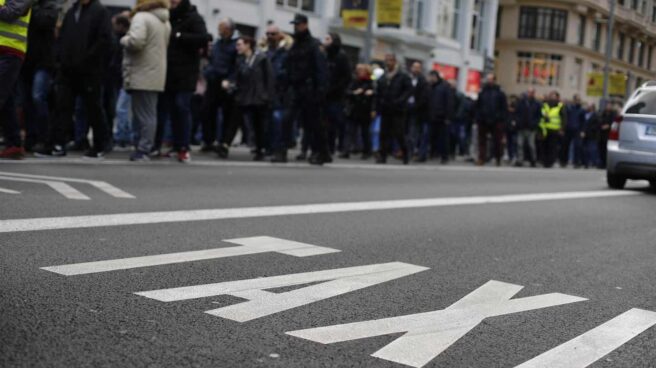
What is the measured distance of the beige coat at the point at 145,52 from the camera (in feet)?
35.2

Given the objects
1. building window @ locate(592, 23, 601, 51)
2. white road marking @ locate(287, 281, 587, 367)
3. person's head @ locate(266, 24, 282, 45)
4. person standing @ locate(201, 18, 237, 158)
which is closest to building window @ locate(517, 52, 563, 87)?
building window @ locate(592, 23, 601, 51)

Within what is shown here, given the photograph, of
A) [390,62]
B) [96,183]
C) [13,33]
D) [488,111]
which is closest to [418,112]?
[488,111]

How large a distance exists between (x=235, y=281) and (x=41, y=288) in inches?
36.6

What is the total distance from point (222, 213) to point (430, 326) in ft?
11.3

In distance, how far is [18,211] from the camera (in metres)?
6.25

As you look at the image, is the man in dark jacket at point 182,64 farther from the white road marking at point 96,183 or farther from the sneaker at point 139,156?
the white road marking at point 96,183

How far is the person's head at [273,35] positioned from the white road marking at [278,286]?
31.4 ft

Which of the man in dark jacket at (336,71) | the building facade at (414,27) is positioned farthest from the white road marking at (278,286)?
the building facade at (414,27)

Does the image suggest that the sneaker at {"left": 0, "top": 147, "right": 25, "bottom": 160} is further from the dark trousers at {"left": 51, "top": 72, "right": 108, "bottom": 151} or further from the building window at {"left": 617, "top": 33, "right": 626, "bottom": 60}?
the building window at {"left": 617, "top": 33, "right": 626, "bottom": 60}

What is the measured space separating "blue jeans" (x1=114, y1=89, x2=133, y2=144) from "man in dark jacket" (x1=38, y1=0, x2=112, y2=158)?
2.46 metres

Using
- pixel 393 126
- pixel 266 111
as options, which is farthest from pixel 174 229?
pixel 393 126

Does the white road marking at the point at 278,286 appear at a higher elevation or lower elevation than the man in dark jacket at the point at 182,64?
lower

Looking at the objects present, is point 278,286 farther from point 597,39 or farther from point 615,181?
point 597,39

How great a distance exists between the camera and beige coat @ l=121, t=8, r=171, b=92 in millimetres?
10734
